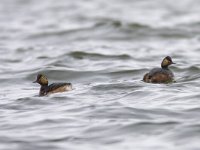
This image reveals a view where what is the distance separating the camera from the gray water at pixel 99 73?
11.6 m

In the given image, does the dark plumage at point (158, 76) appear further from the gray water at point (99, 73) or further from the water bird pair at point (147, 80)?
the gray water at point (99, 73)

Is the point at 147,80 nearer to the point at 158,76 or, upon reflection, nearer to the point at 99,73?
the point at 158,76

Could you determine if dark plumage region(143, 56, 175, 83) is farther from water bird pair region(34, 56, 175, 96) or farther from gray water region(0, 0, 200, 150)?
gray water region(0, 0, 200, 150)

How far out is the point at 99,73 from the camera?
17.9 metres

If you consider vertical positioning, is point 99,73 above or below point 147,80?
→ above

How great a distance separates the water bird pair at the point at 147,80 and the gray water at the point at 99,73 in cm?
21

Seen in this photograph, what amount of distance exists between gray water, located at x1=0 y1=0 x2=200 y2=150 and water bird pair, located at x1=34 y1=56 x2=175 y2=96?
0.21 m

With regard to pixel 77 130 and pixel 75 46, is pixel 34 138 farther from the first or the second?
pixel 75 46

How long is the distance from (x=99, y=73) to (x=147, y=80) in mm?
2603

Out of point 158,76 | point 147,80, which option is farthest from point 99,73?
point 158,76

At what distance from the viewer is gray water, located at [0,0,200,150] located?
11.6 metres

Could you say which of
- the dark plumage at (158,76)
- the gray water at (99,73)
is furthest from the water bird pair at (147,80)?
the gray water at (99,73)

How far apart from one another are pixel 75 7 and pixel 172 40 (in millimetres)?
8987

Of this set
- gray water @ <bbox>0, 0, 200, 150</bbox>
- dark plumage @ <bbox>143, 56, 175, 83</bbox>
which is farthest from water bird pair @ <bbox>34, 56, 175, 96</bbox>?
gray water @ <bbox>0, 0, 200, 150</bbox>
